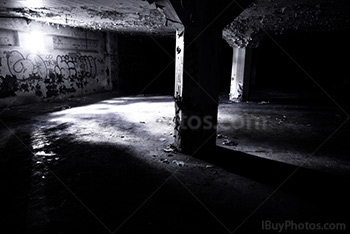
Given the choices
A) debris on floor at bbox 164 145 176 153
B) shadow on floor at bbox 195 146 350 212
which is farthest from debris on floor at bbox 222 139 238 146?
debris on floor at bbox 164 145 176 153

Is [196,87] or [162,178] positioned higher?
[196,87]

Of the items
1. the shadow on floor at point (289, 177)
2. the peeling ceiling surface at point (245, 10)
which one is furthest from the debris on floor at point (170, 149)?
the peeling ceiling surface at point (245, 10)

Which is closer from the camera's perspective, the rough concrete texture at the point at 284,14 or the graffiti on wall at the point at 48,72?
the rough concrete texture at the point at 284,14

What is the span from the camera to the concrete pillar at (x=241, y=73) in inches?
415

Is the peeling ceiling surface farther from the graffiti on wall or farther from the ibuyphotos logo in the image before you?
the ibuyphotos logo

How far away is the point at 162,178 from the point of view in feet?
11.5

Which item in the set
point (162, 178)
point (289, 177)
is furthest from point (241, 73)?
point (162, 178)

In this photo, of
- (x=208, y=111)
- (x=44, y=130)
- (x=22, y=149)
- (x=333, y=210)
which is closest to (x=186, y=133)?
(x=208, y=111)

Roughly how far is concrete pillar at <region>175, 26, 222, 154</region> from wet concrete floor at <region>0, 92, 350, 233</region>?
A: 37 centimetres

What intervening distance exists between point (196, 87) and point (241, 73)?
727cm

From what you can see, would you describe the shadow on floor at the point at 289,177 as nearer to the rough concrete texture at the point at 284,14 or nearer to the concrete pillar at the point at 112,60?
the rough concrete texture at the point at 284,14

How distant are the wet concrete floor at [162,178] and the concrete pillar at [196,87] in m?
0.37

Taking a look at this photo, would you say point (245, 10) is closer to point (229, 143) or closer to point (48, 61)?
point (229, 143)

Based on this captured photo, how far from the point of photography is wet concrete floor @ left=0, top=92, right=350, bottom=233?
2.56 metres
